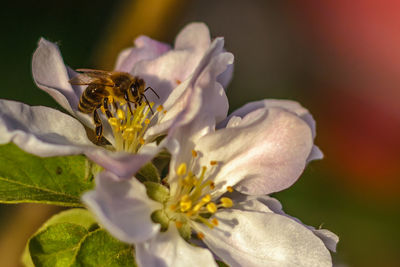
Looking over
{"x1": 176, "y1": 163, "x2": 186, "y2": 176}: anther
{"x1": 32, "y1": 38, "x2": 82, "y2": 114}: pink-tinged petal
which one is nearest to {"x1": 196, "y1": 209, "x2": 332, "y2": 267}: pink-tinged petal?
{"x1": 176, "y1": 163, "x2": 186, "y2": 176}: anther

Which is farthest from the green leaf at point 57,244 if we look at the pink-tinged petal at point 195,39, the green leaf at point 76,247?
the pink-tinged petal at point 195,39

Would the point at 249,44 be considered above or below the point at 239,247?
below

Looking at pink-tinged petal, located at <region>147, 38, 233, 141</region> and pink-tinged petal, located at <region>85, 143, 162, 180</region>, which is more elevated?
pink-tinged petal, located at <region>147, 38, 233, 141</region>

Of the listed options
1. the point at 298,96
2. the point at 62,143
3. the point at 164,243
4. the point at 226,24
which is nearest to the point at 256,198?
the point at 164,243

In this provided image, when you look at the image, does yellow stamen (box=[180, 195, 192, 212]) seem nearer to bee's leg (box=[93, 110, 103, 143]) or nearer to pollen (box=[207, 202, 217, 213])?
pollen (box=[207, 202, 217, 213])

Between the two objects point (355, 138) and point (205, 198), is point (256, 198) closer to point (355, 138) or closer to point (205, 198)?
point (205, 198)

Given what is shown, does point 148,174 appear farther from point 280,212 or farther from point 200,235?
point 280,212

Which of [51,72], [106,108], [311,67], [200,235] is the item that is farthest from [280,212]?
[311,67]
